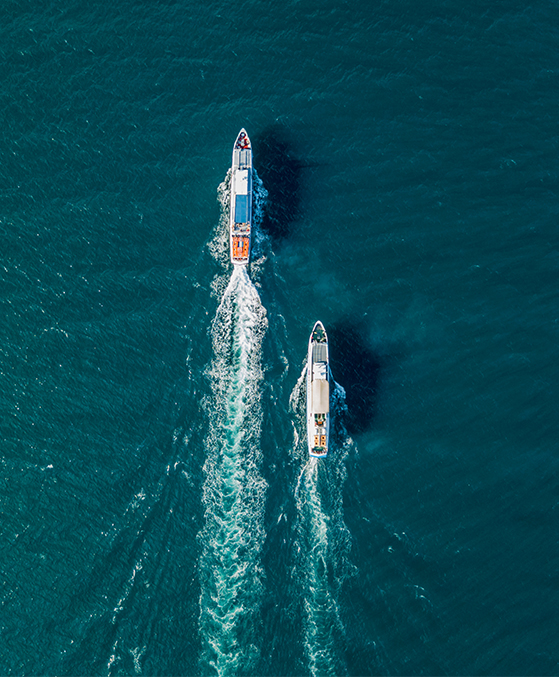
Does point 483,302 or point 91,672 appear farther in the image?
point 483,302

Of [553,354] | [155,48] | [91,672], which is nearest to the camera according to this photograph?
[91,672]

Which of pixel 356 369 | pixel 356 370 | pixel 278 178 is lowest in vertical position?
pixel 356 370

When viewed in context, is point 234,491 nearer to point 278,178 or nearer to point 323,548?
point 323,548

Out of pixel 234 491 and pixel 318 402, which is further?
pixel 234 491

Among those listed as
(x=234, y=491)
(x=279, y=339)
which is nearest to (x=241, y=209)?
(x=279, y=339)

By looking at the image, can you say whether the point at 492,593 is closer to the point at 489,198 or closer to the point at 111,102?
the point at 489,198

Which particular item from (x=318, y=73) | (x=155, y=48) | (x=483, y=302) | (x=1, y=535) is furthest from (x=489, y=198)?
(x=1, y=535)

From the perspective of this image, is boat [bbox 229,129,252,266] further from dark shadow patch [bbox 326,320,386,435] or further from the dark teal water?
A: dark shadow patch [bbox 326,320,386,435]
